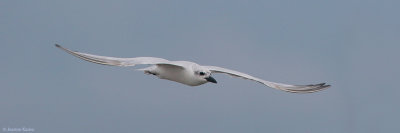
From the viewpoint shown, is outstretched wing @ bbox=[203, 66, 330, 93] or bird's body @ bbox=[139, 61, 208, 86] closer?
bird's body @ bbox=[139, 61, 208, 86]

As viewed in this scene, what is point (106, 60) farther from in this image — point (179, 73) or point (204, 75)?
point (204, 75)

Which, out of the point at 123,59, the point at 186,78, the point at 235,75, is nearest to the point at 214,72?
the point at 235,75

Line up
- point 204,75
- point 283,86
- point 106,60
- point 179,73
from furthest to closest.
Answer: point 283,86 < point 204,75 < point 179,73 < point 106,60

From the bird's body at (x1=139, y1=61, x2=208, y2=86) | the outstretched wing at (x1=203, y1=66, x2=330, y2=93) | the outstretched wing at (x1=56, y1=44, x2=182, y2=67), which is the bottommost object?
the outstretched wing at (x1=56, y1=44, x2=182, y2=67)

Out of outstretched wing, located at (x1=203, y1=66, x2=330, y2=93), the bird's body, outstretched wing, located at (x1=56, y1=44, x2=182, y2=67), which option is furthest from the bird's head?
outstretched wing, located at (x1=203, y1=66, x2=330, y2=93)

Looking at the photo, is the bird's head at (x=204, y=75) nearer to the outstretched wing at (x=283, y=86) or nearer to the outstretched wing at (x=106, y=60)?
the outstretched wing at (x=106, y=60)

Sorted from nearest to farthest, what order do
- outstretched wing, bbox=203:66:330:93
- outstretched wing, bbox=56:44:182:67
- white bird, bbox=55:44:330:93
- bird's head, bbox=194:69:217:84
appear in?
outstretched wing, bbox=56:44:182:67, white bird, bbox=55:44:330:93, bird's head, bbox=194:69:217:84, outstretched wing, bbox=203:66:330:93

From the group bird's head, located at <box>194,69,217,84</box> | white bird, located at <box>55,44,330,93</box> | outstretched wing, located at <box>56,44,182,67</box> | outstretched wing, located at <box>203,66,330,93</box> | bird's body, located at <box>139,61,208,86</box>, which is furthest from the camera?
outstretched wing, located at <box>203,66,330,93</box>

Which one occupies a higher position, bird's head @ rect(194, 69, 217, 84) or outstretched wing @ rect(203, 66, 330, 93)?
outstretched wing @ rect(203, 66, 330, 93)

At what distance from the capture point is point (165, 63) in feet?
119

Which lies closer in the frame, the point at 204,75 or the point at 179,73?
the point at 179,73

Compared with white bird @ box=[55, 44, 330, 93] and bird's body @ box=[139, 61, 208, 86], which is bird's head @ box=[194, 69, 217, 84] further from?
bird's body @ box=[139, 61, 208, 86]

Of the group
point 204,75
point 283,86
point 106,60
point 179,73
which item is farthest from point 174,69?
point 283,86

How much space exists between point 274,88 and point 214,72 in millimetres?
3009
